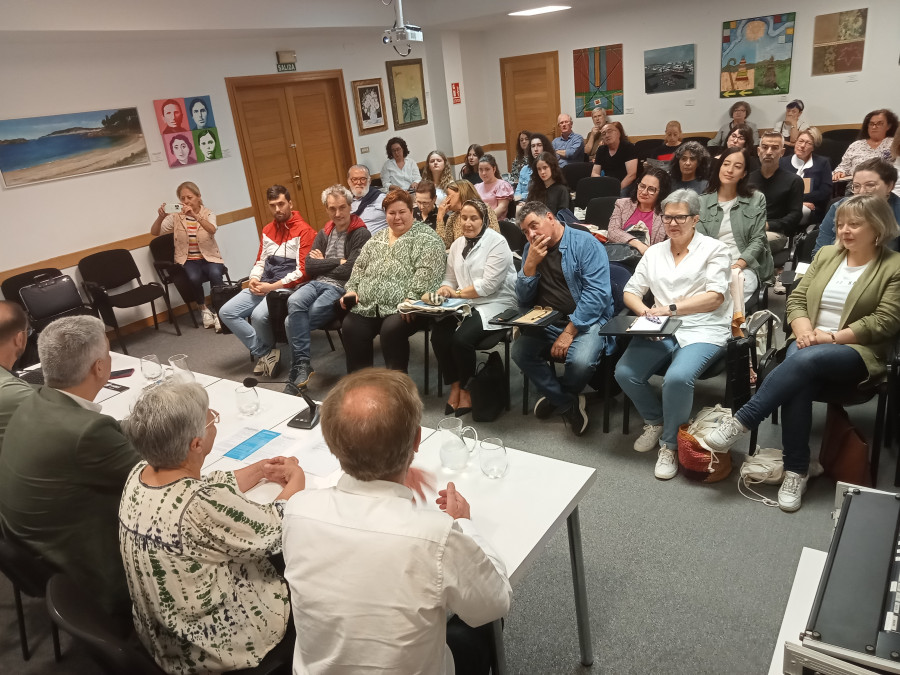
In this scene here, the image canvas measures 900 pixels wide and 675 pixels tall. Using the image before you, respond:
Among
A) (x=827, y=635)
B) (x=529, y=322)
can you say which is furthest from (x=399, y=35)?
(x=827, y=635)

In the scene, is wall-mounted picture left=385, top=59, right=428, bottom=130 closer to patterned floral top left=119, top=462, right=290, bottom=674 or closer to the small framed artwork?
the small framed artwork

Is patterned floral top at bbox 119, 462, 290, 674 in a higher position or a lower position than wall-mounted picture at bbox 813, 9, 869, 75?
lower

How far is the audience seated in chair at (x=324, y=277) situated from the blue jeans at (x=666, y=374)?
2197 mm

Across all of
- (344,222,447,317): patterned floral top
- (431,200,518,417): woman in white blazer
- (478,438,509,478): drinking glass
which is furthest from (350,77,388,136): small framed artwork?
(478,438,509,478): drinking glass

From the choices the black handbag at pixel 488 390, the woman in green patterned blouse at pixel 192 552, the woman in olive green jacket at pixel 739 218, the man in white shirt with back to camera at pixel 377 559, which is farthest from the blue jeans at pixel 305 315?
the man in white shirt with back to camera at pixel 377 559

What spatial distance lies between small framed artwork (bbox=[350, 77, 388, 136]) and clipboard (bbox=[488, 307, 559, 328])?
229 inches

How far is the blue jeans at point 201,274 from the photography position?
6188mm

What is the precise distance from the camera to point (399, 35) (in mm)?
5523

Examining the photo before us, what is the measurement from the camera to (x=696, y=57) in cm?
Answer: 816

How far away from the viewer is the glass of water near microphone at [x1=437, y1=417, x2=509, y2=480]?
1912mm

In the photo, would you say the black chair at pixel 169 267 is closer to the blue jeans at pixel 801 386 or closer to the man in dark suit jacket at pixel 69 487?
the man in dark suit jacket at pixel 69 487

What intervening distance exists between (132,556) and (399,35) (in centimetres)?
512

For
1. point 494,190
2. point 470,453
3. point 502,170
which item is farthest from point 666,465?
point 502,170

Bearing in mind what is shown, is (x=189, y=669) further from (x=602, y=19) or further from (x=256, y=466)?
(x=602, y=19)
